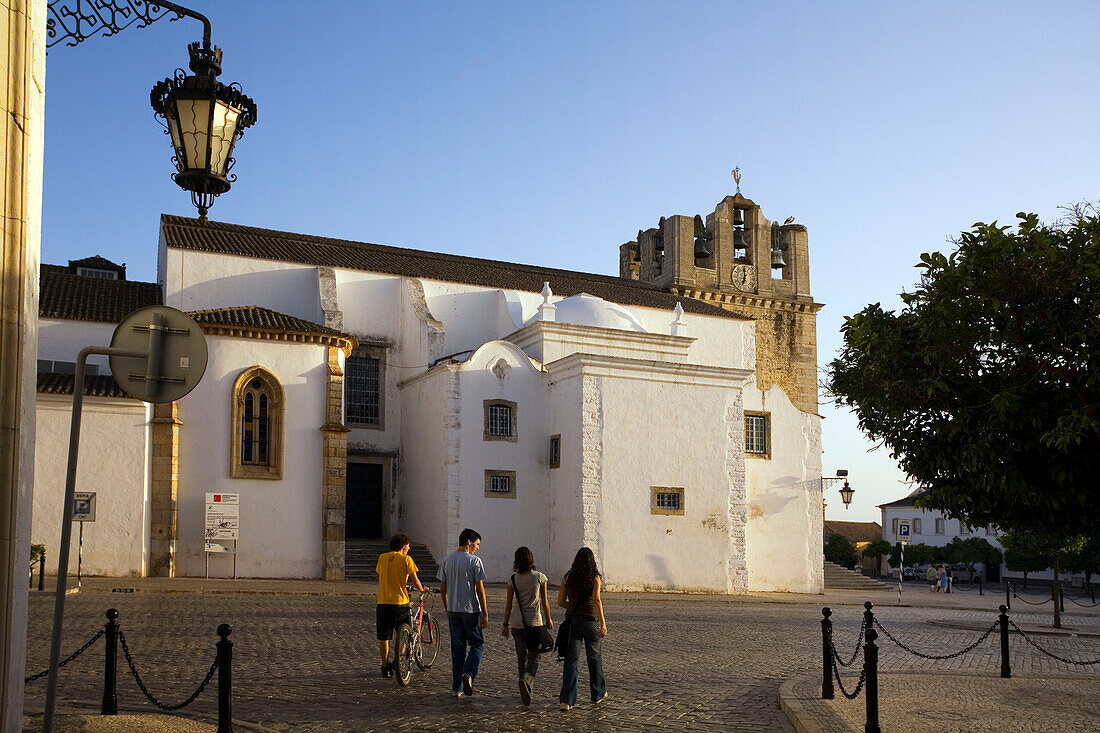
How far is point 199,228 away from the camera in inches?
1272

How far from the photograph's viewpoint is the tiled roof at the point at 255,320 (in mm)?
26281

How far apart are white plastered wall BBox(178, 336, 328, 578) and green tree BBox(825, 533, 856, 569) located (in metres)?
34.4

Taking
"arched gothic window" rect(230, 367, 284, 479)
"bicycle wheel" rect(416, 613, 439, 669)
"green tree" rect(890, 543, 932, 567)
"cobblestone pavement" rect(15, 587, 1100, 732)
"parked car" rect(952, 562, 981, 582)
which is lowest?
"parked car" rect(952, 562, 981, 582)

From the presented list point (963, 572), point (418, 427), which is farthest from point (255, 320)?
point (963, 572)

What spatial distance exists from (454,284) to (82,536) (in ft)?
45.4

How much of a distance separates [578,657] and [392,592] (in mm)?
2572

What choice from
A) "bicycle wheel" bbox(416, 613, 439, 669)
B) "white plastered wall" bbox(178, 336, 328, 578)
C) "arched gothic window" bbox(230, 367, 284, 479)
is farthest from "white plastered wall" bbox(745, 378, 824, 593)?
"bicycle wheel" bbox(416, 613, 439, 669)

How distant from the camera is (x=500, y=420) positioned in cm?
2955

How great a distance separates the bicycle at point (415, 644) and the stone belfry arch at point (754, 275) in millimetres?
29308

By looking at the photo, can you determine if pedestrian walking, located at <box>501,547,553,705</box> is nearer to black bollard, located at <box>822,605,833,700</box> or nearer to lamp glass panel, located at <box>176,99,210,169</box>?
black bollard, located at <box>822,605,833,700</box>

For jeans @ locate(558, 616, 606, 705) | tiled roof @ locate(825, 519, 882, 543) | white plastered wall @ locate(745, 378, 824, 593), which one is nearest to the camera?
jeans @ locate(558, 616, 606, 705)

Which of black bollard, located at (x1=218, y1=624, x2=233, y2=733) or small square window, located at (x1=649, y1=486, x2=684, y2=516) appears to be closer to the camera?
black bollard, located at (x1=218, y1=624, x2=233, y2=733)

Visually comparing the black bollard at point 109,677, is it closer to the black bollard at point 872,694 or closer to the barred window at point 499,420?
the black bollard at point 872,694

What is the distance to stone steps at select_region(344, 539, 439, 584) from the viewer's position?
1085 inches
